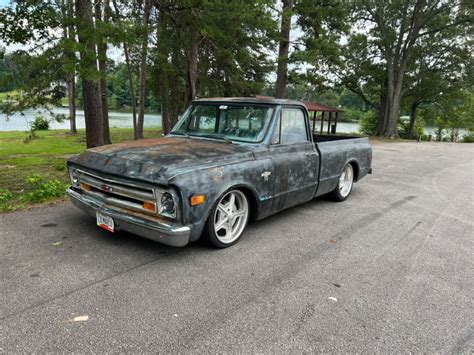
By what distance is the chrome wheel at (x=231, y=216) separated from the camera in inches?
153

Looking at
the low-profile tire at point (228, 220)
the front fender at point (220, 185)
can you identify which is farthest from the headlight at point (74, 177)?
the low-profile tire at point (228, 220)

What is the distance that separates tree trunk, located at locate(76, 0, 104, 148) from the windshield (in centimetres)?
207

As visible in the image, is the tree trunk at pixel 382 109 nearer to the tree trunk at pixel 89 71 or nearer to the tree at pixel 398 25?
the tree at pixel 398 25

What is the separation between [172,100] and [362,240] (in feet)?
50.9

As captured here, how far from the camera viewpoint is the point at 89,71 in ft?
18.5

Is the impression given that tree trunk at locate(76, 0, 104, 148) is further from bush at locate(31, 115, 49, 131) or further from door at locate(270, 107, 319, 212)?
door at locate(270, 107, 319, 212)

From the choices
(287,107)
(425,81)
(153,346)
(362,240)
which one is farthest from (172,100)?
(425,81)

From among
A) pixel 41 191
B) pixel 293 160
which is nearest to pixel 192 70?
pixel 41 191

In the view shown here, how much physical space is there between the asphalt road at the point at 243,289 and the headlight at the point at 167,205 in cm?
56

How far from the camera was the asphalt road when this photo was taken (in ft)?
7.89

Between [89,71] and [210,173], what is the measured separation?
354cm

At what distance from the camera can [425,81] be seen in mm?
32719

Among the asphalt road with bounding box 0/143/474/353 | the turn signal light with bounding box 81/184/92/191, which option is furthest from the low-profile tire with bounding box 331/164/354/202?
the turn signal light with bounding box 81/184/92/191

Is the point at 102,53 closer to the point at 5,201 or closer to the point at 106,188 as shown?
the point at 5,201
